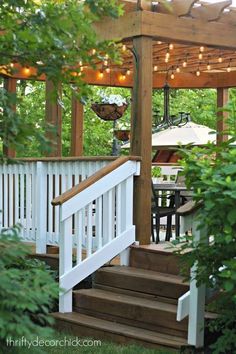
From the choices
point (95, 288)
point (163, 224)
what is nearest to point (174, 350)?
point (95, 288)

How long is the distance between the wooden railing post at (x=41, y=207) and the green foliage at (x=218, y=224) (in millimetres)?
2805

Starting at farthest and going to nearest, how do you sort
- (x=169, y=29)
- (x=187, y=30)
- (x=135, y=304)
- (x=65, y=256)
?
(x=187, y=30) → (x=169, y=29) → (x=65, y=256) → (x=135, y=304)

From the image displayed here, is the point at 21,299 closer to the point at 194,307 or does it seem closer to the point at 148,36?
the point at 194,307

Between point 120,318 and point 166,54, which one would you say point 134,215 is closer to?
point 120,318

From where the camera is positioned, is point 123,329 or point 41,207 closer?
point 123,329

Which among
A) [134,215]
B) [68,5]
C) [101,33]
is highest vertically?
[101,33]

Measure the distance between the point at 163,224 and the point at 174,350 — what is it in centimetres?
636

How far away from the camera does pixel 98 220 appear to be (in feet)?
20.6

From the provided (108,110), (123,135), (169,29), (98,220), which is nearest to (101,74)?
(123,135)

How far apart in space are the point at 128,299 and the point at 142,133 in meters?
1.66

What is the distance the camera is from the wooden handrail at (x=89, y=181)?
581cm

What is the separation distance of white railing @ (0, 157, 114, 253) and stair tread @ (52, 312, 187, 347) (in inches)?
49.0

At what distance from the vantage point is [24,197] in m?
7.71

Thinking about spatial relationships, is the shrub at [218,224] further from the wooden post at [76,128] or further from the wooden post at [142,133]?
the wooden post at [76,128]
